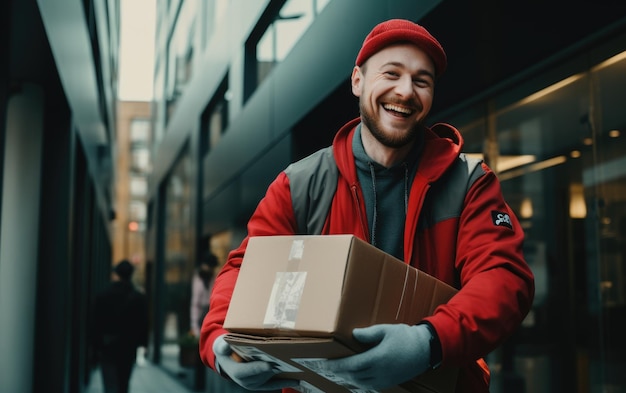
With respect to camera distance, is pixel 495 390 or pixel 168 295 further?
pixel 168 295

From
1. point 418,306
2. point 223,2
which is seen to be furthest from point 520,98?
point 223,2

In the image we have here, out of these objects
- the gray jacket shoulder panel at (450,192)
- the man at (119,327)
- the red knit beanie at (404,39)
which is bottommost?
the man at (119,327)

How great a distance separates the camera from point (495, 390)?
665 centimetres

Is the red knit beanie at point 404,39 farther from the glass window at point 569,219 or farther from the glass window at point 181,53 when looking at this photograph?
the glass window at point 181,53

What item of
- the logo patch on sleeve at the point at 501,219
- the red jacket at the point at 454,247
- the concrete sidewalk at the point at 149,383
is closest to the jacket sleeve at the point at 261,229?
the red jacket at the point at 454,247

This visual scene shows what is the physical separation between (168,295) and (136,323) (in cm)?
1337

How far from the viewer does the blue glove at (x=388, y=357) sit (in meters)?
1.75

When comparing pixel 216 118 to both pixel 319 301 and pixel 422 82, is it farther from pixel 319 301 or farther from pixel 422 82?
pixel 319 301

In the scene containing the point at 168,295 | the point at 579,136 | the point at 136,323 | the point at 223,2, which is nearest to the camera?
the point at 579,136

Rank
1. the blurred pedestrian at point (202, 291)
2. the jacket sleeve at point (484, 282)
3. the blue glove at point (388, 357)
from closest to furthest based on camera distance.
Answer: the blue glove at point (388, 357) → the jacket sleeve at point (484, 282) → the blurred pedestrian at point (202, 291)

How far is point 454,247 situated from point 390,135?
0.34 m

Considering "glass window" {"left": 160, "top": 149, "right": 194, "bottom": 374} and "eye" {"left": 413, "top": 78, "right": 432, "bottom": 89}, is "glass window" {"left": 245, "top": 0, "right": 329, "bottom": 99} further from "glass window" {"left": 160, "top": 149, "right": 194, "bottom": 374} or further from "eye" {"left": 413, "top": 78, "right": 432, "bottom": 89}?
"glass window" {"left": 160, "top": 149, "right": 194, "bottom": 374}

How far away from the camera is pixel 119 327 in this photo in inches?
373

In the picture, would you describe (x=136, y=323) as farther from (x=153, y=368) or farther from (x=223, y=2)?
(x=153, y=368)
